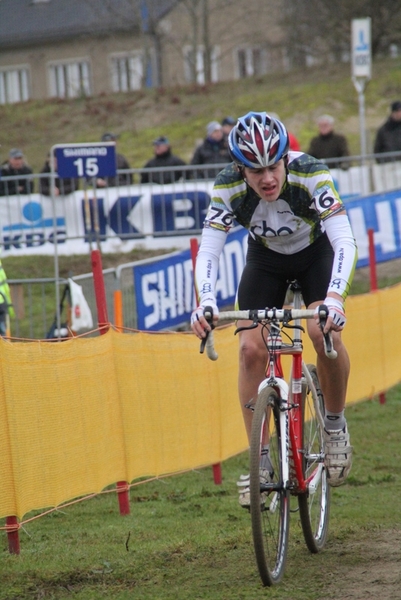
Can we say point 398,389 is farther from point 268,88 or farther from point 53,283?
point 268,88

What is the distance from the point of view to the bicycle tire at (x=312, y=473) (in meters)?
5.77

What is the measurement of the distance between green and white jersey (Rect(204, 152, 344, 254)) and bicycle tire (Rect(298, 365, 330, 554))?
2.84ft

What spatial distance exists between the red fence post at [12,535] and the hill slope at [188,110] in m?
24.4

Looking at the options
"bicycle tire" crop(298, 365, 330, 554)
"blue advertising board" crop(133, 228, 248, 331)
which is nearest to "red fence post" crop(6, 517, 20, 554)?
"bicycle tire" crop(298, 365, 330, 554)

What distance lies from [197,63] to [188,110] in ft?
49.8

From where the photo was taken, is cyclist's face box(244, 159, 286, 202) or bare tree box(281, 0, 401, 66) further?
bare tree box(281, 0, 401, 66)

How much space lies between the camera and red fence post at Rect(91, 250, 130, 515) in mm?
7215

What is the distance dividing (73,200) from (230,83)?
24.4 metres

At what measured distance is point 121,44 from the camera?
52875 millimetres

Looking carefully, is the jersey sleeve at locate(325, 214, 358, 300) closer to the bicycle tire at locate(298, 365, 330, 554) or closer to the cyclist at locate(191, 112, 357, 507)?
the cyclist at locate(191, 112, 357, 507)

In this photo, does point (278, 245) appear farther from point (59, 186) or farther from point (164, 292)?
point (59, 186)

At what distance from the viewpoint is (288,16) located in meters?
42.7

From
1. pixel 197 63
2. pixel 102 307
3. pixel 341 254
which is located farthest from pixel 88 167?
pixel 197 63

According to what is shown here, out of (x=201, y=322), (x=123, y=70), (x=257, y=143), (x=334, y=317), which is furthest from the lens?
(x=123, y=70)
